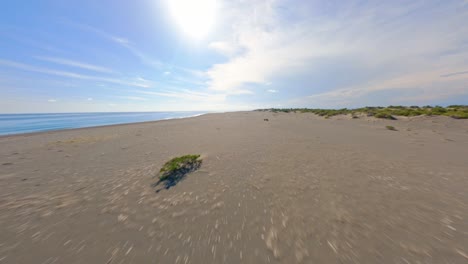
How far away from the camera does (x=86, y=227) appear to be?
394cm

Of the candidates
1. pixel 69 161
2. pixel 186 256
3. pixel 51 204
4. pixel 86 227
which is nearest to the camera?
pixel 186 256

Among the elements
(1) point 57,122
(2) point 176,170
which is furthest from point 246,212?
(1) point 57,122

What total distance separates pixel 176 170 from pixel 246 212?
4.02m

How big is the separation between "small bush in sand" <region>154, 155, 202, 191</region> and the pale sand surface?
1.40 ft

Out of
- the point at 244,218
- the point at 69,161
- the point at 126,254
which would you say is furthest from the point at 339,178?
the point at 69,161

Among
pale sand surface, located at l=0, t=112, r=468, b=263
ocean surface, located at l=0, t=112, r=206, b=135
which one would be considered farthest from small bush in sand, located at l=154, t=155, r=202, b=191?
ocean surface, located at l=0, t=112, r=206, b=135

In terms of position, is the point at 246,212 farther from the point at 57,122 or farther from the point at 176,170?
the point at 57,122

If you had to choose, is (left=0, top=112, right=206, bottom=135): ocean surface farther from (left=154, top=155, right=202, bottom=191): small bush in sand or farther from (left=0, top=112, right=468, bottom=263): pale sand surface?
(left=154, top=155, right=202, bottom=191): small bush in sand

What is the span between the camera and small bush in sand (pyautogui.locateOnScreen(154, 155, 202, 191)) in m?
6.23

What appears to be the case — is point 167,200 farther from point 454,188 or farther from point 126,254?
point 454,188

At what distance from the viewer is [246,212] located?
4293 mm

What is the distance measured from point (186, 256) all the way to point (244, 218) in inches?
64.2

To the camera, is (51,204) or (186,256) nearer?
(186,256)

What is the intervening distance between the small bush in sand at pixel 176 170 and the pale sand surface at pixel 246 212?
0.43 m
